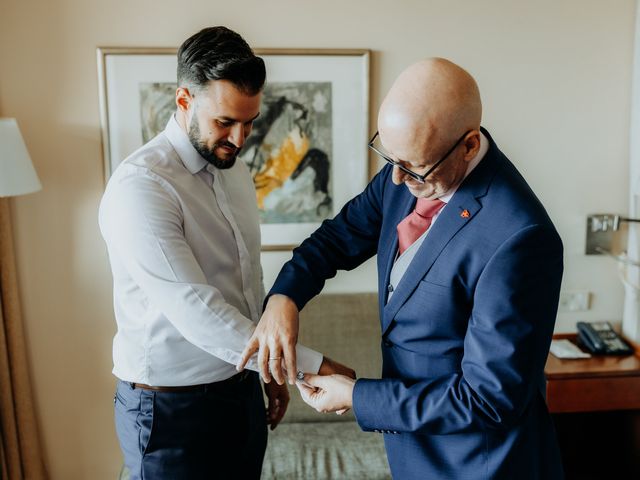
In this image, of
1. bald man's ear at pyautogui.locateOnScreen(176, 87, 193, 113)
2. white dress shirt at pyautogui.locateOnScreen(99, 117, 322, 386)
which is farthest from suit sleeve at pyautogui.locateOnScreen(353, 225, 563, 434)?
bald man's ear at pyautogui.locateOnScreen(176, 87, 193, 113)

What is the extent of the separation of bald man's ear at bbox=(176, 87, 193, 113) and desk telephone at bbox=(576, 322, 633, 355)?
2.34 meters

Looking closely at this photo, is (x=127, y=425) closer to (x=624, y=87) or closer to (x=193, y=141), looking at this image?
(x=193, y=141)

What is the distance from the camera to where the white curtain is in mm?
2986

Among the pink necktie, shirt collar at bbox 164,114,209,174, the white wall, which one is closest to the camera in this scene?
the pink necktie

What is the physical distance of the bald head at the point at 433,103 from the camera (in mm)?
1244

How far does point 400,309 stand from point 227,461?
0.75m

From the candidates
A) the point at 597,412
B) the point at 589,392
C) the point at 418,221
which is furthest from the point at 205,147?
the point at 597,412

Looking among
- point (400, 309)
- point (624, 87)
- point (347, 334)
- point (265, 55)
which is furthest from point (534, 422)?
point (624, 87)

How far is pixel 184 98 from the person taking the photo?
1663mm

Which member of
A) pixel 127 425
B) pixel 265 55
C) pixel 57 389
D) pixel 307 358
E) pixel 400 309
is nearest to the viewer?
pixel 400 309

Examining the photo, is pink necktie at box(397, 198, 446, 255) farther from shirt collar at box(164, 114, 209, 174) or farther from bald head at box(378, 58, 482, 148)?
shirt collar at box(164, 114, 209, 174)

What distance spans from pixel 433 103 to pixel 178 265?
729 mm

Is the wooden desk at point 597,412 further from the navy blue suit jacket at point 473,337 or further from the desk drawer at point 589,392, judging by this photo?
the navy blue suit jacket at point 473,337

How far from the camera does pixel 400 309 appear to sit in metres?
1.45
